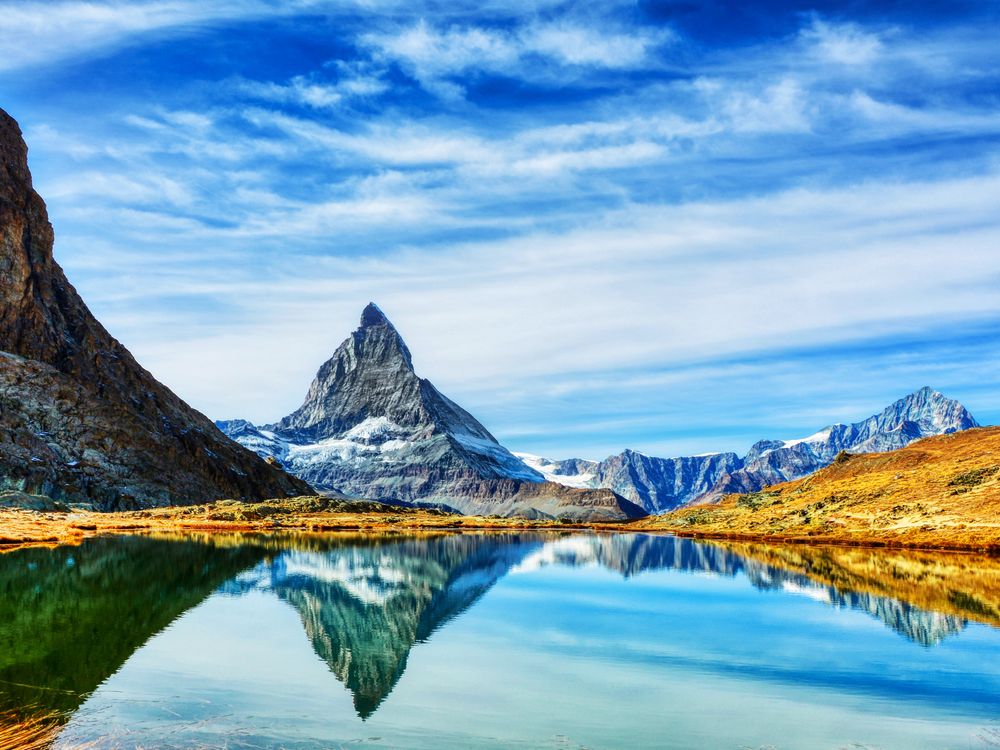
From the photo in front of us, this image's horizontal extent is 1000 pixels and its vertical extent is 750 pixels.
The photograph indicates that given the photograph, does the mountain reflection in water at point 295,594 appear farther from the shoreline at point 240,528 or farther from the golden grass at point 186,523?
the shoreline at point 240,528

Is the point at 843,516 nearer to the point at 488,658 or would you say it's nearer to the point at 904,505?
the point at 904,505

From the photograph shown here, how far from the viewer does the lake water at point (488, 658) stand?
26594 millimetres

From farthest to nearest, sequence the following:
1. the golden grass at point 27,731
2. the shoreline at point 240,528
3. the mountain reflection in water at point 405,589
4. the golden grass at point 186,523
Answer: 1. the golden grass at point 186,523
2. the shoreline at point 240,528
3. the mountain reflection in water at point 405,589
4. the golden grass at point 27,731

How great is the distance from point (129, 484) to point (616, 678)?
180 metres

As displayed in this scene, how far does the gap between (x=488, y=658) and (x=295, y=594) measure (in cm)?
2655

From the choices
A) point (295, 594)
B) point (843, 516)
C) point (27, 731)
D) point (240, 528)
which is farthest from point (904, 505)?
point (27, 731)

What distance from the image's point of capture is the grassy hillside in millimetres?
105938

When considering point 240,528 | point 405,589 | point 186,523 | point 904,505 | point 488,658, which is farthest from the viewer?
point 186,523

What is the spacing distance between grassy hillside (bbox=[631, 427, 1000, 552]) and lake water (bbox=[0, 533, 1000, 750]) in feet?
99.8

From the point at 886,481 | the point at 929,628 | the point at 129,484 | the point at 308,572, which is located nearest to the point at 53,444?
the point at 129,484

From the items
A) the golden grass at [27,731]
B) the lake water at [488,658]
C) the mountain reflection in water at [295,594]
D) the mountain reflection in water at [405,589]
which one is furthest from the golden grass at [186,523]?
the golden grass at [27,731]

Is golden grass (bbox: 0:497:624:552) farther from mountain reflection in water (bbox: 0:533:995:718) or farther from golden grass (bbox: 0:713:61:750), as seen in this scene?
golden grass (bbox: 0:713:61:750)

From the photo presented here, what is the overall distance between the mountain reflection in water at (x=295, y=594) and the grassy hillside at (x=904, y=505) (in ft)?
59.0

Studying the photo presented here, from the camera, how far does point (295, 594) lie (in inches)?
2413
